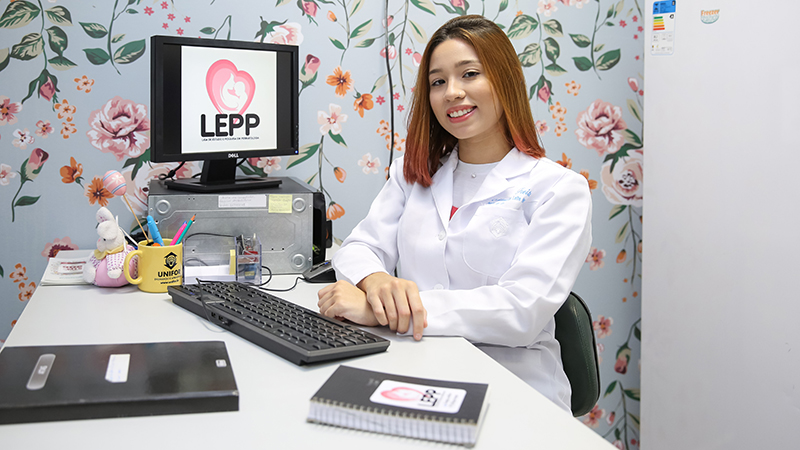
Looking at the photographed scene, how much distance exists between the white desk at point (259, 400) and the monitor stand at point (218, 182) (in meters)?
0.42

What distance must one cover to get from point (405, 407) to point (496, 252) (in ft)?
2.04

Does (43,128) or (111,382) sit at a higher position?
(43,128)

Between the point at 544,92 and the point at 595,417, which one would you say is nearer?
the point at 544,92

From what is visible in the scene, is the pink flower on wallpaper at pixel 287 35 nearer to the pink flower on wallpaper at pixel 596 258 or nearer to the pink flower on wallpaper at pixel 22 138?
the pink flower on wallpaper at pixel 22 138

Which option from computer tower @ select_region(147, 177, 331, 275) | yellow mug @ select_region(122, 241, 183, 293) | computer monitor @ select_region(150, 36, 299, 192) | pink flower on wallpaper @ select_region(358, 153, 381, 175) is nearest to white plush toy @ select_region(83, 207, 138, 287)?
yellow mug @ select_region(122, 241, 183, 293)

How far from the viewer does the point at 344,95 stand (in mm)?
1985

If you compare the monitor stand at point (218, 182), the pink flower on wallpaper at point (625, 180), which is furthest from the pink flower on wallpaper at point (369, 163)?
the pink flower on wallpaper at point (625, 180)

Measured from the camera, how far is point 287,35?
1.91m

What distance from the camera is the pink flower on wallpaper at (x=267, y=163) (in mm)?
1916

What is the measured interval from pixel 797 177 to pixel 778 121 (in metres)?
0.15

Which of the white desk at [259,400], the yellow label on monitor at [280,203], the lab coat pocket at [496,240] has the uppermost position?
the yellow label on monitor at [280,203]

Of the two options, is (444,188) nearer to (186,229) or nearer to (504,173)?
(504,173)

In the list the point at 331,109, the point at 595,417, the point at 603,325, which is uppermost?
the point at 331,109

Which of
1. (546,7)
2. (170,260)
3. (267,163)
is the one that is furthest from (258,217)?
(546,7)
